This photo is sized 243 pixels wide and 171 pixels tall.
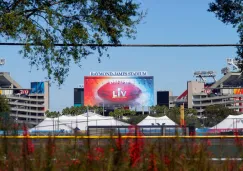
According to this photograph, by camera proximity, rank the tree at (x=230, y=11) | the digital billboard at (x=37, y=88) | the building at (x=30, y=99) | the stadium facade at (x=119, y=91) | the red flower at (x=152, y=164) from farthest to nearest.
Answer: the digital billboard at (x=37, y=88), the building at (x=30, y=99), the stadium facade at (x=119, y=91), the tree at (x=230, y=11), the red flower at (x=152, y=164)

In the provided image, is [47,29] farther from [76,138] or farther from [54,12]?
[76,138]

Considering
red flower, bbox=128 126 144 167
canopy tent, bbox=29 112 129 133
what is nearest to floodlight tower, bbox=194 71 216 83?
canopy tent, bbox=29 112 129 133

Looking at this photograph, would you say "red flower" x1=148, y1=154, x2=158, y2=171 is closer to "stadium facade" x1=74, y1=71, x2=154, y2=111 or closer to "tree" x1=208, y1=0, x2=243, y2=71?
"tree" x1=208, y1=0, x2=243, y2=71

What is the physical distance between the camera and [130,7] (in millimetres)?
15891

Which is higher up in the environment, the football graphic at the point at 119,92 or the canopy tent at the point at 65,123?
the football graphic at the point at 119,92

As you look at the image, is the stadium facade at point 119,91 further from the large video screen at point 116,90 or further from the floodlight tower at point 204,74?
the floodlight tower at point 204,74

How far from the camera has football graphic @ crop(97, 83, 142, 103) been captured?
4500 inches

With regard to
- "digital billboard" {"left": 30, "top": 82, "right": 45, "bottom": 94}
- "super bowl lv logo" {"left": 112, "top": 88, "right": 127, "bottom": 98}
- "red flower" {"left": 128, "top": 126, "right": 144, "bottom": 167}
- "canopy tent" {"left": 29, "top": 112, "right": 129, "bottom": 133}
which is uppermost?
"digital billboard" {"left": 30, "top": 82, "right": 45, "bottom": 94}

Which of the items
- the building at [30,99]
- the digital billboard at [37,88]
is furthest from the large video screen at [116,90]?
the digital billboard at [37,88]

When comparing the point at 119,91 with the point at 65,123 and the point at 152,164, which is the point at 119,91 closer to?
the point at 65,123

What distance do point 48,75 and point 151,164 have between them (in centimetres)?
1056

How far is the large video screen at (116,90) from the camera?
375 ft

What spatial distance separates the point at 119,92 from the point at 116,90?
73 cm

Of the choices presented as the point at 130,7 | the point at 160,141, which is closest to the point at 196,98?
the point at 130,7
